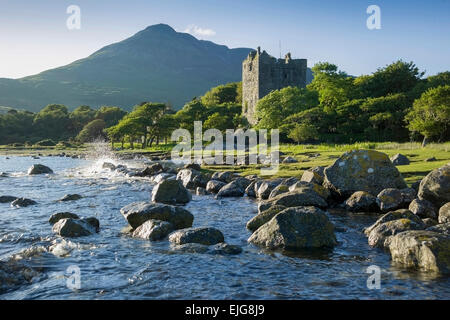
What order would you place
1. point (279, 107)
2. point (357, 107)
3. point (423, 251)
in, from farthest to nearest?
point (279, 107), point (357, 107), point (423, 251)

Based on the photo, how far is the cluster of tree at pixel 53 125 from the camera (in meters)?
129

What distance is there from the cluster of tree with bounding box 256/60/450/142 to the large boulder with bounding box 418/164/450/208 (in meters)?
34.4

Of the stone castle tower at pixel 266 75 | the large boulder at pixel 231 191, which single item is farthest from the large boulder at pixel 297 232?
the stone castle tower at pixel 266 75

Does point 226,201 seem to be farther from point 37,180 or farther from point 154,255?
point 37,180

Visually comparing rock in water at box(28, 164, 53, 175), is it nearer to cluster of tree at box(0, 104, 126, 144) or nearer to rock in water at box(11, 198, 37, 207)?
rock in water at box(11, 198, 37, 207)

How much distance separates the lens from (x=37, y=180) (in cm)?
3584

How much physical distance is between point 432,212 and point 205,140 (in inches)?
2757

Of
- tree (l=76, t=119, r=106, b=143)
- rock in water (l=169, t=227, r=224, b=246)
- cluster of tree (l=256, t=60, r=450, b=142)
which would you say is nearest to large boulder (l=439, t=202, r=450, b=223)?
rock in water (l=169, t=227, r=224, b=246)

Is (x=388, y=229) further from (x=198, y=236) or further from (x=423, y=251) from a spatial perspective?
(x=198, y=236)

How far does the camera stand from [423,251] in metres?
11.0

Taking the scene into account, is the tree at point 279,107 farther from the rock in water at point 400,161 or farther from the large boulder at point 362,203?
the large boulder at point 362,203

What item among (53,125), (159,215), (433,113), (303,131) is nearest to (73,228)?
(159,215)

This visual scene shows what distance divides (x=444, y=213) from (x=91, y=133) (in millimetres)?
123135

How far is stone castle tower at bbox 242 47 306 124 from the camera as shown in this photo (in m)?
90.2
